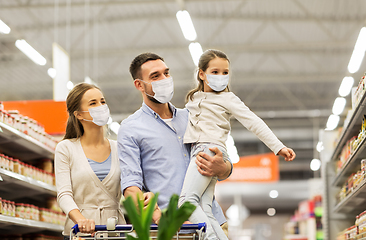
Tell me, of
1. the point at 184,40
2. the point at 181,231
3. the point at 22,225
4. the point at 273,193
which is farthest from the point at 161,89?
the point at 273,193

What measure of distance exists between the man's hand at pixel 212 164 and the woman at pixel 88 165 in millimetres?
596

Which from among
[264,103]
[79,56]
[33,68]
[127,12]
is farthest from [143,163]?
A: [264,103]

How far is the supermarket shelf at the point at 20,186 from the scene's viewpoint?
4199 mm

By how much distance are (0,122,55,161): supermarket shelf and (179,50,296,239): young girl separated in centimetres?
197

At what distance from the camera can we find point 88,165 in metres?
2.92

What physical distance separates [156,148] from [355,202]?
126 inches

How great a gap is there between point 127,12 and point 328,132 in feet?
24.2

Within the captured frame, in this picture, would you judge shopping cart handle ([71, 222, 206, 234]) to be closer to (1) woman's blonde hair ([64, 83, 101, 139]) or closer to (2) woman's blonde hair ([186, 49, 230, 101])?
(1) woman's blonde hair ([64, 83, 101, 139])

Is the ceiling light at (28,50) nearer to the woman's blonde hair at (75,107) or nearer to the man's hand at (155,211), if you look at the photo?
the woman's blonde hair at (75,107)

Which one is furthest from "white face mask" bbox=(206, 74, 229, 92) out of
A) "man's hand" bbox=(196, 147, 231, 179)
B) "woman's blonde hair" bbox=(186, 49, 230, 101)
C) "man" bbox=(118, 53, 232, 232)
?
"man's hand" bbox=(196, 147, 231, 179)

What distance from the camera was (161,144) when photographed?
107 inches

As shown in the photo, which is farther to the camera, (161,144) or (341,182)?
(341,182)

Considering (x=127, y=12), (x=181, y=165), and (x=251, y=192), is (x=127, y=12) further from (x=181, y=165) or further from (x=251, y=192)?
(x=251, y=192)

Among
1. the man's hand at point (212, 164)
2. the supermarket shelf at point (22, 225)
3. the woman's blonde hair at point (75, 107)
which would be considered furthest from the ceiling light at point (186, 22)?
the man's hand at point (212, 164)
